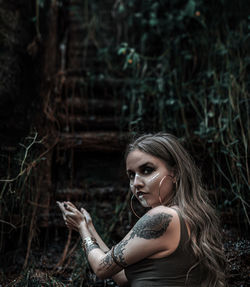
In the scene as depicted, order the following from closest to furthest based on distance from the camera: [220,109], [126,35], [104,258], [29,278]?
[104,258] < [29,278] < [220,109] < [126,35]

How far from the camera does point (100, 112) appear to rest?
4.41m

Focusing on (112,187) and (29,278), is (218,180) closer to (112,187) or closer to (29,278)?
(112,187)

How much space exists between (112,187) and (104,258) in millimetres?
1749

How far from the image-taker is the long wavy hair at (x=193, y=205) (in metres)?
2.10

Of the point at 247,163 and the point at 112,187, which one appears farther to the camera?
the point at 112,187

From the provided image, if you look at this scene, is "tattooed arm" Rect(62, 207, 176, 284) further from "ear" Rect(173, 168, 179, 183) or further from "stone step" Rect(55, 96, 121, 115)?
"stone step" Rect(55, 96, 121, 115)

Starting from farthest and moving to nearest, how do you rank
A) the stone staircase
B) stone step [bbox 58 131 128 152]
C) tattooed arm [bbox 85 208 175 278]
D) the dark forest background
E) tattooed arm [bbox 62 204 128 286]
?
1. stone step [bbox 58 131 128 152]
2. the stone staircase
3. the dark forest background
4. tattooed arm [bbox 62 204 128 286]
5. tattooed arm [bbox 85 208 175 278]

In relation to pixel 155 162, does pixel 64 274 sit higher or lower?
lower

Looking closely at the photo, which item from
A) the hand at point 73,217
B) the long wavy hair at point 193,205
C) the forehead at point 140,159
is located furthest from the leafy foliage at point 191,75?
the hand at point 73,217

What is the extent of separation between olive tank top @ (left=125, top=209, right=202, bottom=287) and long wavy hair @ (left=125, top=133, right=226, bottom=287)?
0.18ft

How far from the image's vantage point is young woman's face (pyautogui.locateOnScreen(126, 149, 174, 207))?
7.38 feet

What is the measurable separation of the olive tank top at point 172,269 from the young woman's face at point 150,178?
0.77ft

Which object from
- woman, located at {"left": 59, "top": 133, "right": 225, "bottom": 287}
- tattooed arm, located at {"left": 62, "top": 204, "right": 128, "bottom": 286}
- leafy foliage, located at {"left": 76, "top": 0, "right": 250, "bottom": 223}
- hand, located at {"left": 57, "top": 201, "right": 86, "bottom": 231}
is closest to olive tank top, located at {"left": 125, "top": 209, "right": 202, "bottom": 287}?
woman, located at {"left": 59, "top": 133, "right": 225, "bottom": 287}

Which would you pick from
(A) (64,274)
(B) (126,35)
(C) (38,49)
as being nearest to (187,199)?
(A) (64,274)
